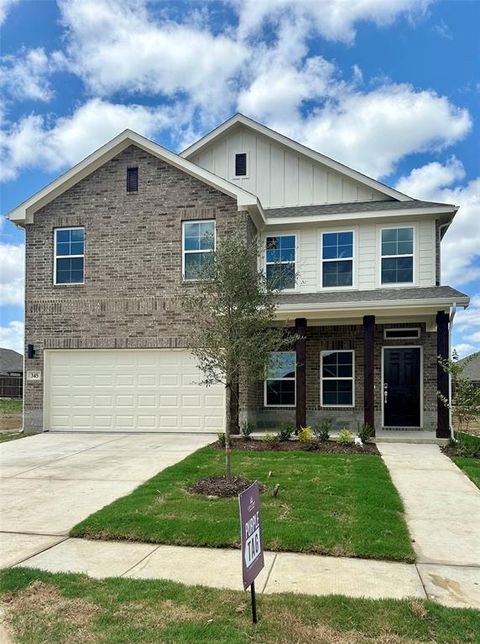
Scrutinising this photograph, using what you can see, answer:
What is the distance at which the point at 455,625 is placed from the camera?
12.9 ft

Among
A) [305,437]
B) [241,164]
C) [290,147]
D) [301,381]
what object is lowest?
[305,437]

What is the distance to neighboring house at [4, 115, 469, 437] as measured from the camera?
14.3 metres

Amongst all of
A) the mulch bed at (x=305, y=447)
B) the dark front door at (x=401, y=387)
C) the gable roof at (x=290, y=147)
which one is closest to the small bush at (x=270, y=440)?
the mulch bed at (x=305, y=447)

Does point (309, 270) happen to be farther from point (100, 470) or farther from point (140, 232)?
point (100, 470)

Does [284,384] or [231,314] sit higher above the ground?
[231,314]

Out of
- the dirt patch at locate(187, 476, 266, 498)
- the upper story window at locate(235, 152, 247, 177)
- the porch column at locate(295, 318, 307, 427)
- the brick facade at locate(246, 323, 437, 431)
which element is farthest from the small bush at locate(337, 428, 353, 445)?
the upper story window at locate(235, 152, 247, 177)

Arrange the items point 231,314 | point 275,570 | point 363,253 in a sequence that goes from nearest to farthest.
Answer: point 275,570, point 231,314, point 363,253

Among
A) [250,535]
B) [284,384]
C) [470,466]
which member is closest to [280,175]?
[284,384]

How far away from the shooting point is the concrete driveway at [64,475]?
6.29m

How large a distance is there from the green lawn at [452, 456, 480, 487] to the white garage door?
5.85 meters

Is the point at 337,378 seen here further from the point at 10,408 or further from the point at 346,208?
the point at 10,408

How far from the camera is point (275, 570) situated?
502 cm

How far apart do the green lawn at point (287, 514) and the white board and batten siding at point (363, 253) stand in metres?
6.59

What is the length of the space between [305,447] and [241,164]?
9.32 metres
